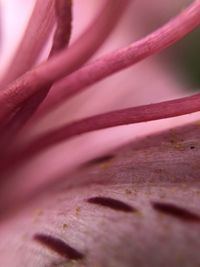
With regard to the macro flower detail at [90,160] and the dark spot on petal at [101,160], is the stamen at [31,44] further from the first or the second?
the dark spot on petal at [101,160]

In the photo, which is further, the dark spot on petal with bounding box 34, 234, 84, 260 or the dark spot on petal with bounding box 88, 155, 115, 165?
the dark spot on petal with bounding box 88, 155, 115, 165

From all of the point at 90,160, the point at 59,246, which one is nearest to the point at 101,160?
the point at 90,160

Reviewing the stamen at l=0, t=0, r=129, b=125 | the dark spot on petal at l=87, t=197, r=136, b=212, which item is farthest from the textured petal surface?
the stamen at l=0, t=0, r=129, b=125

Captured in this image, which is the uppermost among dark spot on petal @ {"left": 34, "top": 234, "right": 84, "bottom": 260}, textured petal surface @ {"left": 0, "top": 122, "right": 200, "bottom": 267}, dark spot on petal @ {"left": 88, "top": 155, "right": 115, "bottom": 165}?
dark spot on petal @ {"left": 88, "top": 155, "right": 115, "bottom": 165}

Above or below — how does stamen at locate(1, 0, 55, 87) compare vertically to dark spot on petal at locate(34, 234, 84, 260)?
above

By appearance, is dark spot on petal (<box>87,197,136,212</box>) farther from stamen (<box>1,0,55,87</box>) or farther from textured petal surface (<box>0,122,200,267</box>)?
stamen (<box>1,0,55,87</box>)

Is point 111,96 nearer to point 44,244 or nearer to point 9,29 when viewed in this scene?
point 9,29

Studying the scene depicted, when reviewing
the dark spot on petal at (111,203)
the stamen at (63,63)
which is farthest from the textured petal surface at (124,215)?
the stamen at (63,63)

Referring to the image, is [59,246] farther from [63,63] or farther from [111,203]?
[63,63]

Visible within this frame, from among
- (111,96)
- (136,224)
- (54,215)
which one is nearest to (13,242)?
(54,215)
